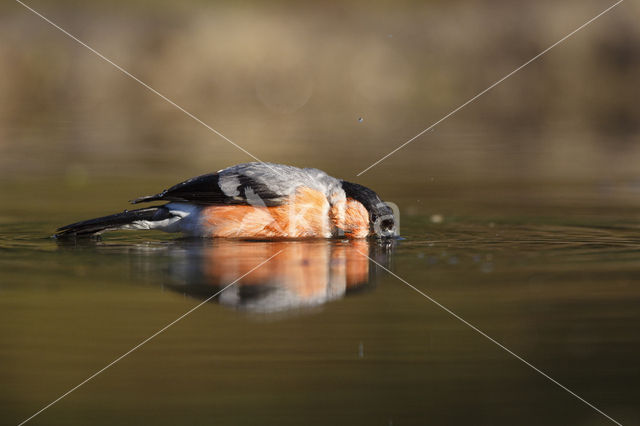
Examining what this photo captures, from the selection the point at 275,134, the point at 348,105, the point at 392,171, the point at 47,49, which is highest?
the point at 47,49

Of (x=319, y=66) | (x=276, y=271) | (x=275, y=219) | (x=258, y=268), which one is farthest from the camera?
(x=319, y=66)

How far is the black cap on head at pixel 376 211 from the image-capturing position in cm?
821

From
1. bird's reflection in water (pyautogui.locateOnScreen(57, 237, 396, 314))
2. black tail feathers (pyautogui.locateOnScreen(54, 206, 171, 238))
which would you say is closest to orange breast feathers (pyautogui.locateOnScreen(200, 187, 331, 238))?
bird's reflection in water (pyautogui.locateOnScreen(57, 237, 396, 314))

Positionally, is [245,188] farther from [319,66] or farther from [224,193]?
[319,66]

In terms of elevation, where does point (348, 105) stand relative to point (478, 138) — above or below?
above

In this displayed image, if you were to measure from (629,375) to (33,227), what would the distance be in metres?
5.79

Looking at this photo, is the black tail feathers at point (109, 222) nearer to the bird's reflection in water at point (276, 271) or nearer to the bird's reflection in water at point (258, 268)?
the bird's reflection in water at point (258, 268)

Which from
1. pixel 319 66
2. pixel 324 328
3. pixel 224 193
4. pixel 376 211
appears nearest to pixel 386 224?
pixel 376 211

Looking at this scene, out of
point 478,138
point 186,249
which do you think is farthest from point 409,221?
point 478,138

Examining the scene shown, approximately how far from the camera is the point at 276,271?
6.73 metres

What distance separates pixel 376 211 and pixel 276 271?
173 cm

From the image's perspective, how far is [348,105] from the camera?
97.8 ft

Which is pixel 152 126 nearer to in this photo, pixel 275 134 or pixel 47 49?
pixel 275 134

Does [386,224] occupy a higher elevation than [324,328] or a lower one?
higher
